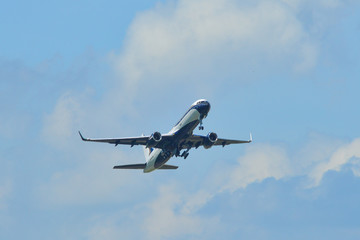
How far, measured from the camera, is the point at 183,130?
439ft

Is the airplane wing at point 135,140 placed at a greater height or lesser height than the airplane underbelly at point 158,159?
lesser

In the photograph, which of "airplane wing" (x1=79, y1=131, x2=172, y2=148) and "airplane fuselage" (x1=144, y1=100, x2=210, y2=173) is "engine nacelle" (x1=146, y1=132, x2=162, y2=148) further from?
"airplane fuselage" (x1=144, y1=100, x2=210, y2=173)

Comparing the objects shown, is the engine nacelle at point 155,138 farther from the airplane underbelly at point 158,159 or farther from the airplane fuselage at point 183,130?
the airplane underbelly at point 158,159

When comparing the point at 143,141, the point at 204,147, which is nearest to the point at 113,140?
the point at 143,141

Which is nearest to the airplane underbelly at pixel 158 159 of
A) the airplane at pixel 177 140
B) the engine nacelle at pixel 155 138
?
the airplane at pixel 177 140

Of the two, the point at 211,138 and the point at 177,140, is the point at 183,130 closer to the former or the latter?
the point at 177,140

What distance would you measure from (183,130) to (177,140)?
3.00 metres

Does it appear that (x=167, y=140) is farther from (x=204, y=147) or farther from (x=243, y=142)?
(x=243, y=142)

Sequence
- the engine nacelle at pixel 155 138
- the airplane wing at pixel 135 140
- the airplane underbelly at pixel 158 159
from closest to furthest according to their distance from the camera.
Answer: the engine nacelle at pixel 155 138, the airplane wing at pixel 135 140, the airplane underbelly at pixel 158 159

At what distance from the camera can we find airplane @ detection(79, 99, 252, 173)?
434ft

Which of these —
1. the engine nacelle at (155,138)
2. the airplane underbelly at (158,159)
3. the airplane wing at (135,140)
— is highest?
the airplane underbelly at (158,159)

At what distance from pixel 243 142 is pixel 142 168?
1600 cm

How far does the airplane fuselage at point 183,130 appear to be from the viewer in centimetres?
13200

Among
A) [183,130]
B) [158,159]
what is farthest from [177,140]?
[158,159]
